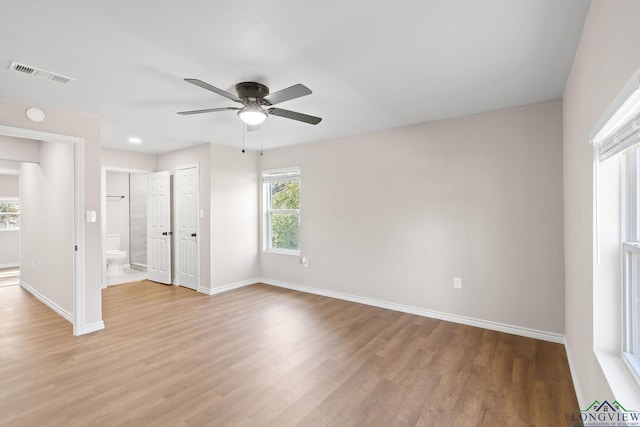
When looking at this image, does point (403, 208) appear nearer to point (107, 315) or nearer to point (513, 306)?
point (513, 306)

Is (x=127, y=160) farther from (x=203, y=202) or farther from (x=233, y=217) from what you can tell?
(x=233, y=217)

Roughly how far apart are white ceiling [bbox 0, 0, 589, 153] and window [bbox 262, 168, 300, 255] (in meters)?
2.07

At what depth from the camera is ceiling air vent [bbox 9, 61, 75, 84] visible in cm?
221

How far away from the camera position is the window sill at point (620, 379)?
3.77 ft

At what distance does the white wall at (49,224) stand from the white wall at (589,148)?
4.54 metres

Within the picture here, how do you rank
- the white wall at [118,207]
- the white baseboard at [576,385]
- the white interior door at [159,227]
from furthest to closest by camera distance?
the white wall at [118,207], the white interior door at [159,227], the white baseboard at [576,385]

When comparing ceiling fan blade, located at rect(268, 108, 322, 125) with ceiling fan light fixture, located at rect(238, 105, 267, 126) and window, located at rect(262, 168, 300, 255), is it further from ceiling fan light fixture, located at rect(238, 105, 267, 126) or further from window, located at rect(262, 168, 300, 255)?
→ window, located at rect(262, 168, 300, 255)

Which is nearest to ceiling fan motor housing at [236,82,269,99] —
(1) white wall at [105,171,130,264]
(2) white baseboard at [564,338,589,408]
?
(2) white baseboard at [564,338,589,408]

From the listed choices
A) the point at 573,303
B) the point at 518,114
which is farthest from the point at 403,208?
the point at 573,303

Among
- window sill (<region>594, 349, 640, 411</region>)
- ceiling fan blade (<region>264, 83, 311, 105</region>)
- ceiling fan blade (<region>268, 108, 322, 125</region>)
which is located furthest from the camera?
ceiling fan blade (<region>268, 108, 322, 125</region>)

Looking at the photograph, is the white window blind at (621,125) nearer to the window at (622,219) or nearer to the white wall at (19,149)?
the window at (622,219)

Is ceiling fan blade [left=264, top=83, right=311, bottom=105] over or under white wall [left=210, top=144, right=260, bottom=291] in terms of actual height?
over

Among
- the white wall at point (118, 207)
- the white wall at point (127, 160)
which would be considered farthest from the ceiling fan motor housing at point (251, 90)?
the white wall at point (118, 207)

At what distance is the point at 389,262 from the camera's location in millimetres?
4047
